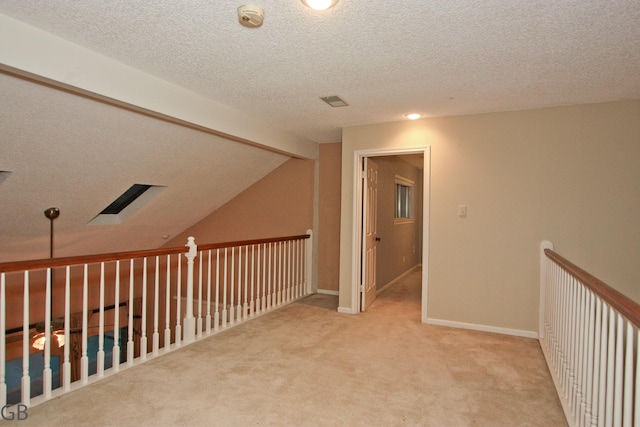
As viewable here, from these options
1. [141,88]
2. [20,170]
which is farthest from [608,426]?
[20,170]

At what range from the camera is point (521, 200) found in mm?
3752

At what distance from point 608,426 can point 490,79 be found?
91.7 inches

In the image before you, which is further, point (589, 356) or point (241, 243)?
point (241, 243)

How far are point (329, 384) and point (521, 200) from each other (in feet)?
8.50

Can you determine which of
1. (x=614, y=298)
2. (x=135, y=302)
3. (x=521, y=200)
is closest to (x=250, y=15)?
(x=614, y=298)

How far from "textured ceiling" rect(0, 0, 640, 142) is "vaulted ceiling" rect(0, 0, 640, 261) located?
1 cm

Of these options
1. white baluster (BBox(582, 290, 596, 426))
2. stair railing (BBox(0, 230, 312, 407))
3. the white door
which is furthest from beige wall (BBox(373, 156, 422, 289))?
white baluster (BBox(582, 290, 596, 426))

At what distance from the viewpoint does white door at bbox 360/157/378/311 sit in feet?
15.0

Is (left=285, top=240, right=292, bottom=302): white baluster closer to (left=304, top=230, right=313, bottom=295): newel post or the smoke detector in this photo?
(left=304, top=230, right=313, bottom=295): newel post

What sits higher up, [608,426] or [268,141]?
[268,141]

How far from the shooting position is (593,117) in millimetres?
3496

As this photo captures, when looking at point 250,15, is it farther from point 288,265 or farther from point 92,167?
point 288,265

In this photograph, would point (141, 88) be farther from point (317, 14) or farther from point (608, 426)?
point (608, 426)

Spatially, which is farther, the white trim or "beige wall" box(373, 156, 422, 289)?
the white trim
